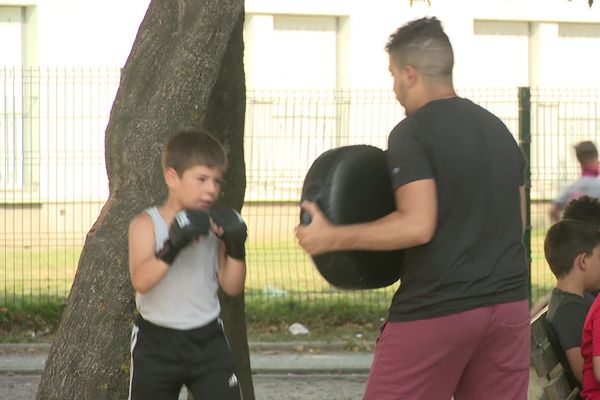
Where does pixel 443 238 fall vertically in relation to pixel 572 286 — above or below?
above

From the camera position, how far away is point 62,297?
12.2 metres

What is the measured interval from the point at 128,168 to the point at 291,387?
4098 mm

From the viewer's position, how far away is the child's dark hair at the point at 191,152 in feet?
15.7

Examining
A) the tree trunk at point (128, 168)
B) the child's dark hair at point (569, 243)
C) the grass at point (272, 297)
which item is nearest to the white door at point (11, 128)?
the grass at point (272, 297)

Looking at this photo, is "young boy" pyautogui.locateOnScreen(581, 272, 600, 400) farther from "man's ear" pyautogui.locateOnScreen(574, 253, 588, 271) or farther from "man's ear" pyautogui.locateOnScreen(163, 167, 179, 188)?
"man's ear" pyautogui.locateOnScreen(163, 167, 179, 188)

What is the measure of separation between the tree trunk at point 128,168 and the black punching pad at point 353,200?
4.63 ft

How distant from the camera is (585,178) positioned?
11070mm

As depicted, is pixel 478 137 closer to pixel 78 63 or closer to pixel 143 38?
pixel 143 38

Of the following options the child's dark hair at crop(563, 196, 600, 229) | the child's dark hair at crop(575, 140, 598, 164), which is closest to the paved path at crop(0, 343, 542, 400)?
the child's dark hair at crop(575, 140, 598, 164)

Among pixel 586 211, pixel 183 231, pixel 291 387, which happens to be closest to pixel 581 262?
pixel 586 211

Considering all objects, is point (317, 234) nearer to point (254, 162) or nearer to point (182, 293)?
point (182, 293)

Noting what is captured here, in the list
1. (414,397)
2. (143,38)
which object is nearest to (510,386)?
(414,397)

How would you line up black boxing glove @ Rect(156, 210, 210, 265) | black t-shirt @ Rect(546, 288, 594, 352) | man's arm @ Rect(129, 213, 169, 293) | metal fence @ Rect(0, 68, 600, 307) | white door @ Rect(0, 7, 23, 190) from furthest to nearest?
white door @ Rect(0, 7, 23, 190), metal fence @ Rect(0, 68, 600, 307), black t-shirt @ Rect(546, 288, 594, 352), man's arm @ Rect(129, 213, 169, 293), black boxing glove @ Rect(156, 210, 210, 265)

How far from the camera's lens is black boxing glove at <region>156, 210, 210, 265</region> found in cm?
455
